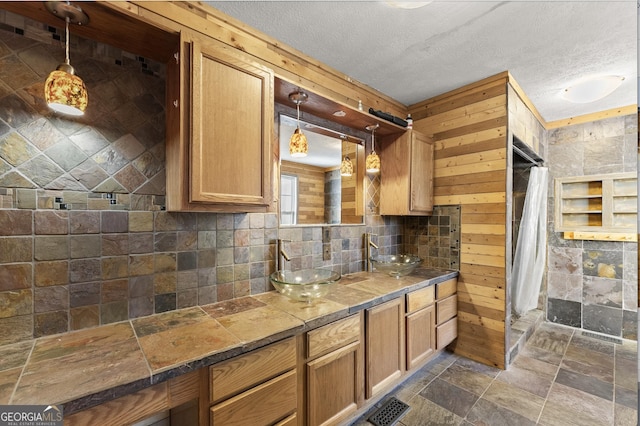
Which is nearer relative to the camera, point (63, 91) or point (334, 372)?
point (63, 91)

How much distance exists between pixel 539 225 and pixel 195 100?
11.9 ft

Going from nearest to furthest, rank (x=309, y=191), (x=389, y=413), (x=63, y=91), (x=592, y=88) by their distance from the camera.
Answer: (x=63, y=91) < (x=389, y=413) < (x=309, y=191) < (x=592, y=88)

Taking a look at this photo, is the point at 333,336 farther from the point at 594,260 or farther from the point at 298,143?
the point at 594,260

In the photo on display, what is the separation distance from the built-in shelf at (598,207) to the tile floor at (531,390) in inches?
46.8

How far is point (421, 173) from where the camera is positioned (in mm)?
2523

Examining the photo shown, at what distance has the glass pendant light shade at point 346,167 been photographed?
2430mm

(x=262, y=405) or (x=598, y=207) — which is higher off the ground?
(x=598, y=207)

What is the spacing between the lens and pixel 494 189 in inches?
89.4

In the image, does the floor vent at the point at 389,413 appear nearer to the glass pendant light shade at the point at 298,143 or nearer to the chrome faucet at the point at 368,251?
the chrome faucet at the point at 368,251

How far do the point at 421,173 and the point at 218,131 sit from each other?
1895 millimetres

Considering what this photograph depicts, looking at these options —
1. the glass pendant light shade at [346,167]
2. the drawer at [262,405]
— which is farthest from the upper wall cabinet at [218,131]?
the glass pendant light shade at [346,167]

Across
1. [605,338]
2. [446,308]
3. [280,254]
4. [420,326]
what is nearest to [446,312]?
[446,308]

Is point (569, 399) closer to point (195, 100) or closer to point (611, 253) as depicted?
point (611, 253)

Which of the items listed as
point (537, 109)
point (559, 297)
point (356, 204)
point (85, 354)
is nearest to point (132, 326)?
point (85, 354)
